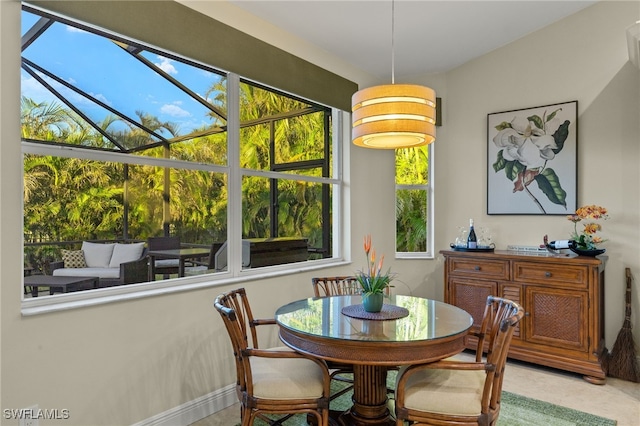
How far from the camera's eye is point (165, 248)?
8.68 feet

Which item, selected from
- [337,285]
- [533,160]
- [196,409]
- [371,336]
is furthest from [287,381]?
[533,160]

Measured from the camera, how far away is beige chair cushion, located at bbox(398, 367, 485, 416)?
1842 mm

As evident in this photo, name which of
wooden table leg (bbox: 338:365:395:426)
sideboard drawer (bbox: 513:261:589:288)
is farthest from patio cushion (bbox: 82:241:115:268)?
sideboard drawer (bbox: 513:261:589:288)

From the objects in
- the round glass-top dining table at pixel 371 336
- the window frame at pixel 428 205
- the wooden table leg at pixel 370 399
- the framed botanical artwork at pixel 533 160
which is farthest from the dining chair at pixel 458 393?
the window frame at pixel 428 205

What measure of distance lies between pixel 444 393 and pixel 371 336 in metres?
0.45

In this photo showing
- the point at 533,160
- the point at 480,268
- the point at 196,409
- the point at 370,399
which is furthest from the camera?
the point at 533,160

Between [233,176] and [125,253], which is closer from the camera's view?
[125,253]

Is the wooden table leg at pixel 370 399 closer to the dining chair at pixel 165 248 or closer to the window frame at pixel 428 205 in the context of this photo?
the dining chair at pixel 165 248

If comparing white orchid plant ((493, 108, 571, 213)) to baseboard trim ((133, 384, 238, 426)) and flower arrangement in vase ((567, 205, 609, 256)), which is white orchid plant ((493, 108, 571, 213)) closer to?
flower arrangement in vase ((567, 205, 609, 256))

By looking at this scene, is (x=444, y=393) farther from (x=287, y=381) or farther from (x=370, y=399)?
(x=287, y=381)

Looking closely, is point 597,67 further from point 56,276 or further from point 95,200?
point 56,276

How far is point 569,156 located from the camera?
3715 mm

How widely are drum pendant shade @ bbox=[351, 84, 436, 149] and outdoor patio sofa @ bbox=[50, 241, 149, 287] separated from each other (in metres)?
1.56

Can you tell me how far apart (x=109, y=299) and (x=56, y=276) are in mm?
292
